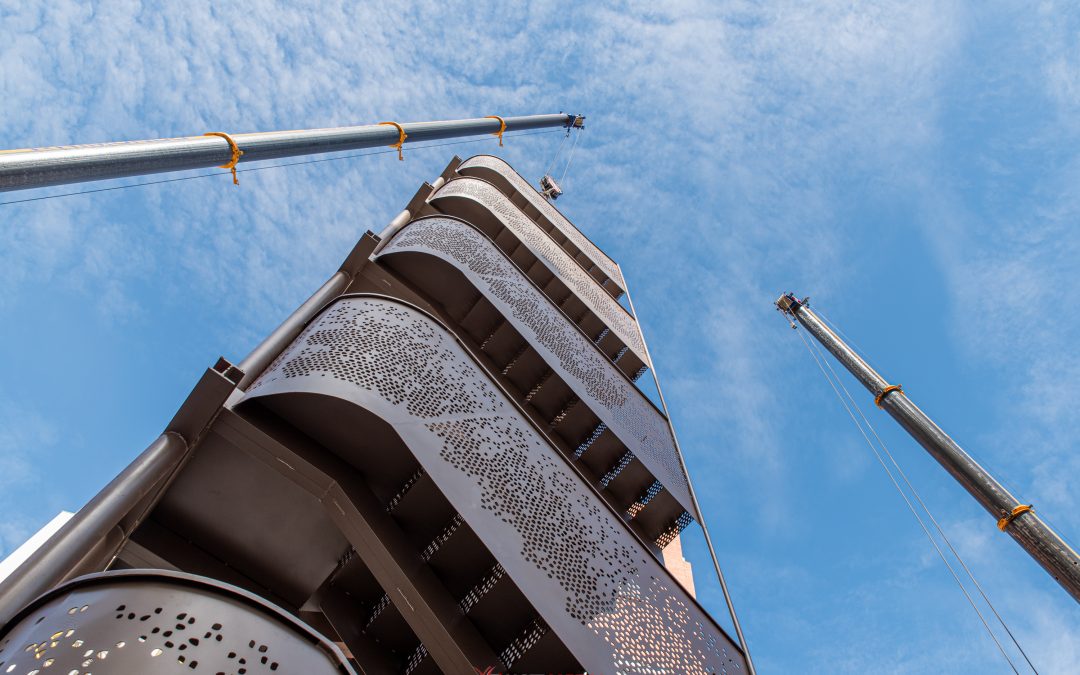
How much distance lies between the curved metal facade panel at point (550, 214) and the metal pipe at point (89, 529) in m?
17.3

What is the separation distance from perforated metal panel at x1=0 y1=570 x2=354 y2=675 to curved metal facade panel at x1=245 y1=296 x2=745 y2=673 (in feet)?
7.70

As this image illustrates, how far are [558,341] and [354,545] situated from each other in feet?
22.1

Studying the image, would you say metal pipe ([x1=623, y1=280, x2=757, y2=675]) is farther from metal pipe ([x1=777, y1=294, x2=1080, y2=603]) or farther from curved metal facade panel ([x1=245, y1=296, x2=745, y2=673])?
metal pipe ([x1=777, y1=294, x2=1080, y2=603])

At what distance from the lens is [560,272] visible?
1661 cm

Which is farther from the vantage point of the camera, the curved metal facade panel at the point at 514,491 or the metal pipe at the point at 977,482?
the metal pipe at the point at 977,482

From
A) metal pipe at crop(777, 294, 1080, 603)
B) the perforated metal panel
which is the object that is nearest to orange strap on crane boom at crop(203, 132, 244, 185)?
the perforated metal panel

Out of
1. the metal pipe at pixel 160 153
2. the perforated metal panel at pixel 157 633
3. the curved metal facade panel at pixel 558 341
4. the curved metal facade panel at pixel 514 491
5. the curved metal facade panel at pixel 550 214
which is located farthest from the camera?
the curved metal facade panel at pixel 550 214

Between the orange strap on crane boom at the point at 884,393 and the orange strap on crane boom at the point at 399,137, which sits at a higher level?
the orange strap on crane boom at the point at 399,137

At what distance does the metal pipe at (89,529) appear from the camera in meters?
4.13

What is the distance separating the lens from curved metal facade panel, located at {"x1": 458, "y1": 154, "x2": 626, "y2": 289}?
22312 millimetres

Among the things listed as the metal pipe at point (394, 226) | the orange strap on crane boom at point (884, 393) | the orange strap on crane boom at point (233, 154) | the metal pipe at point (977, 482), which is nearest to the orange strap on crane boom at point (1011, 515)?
the metal pipe at point (977, 482)

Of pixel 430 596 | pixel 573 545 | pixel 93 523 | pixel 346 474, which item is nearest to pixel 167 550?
pixel 93 523

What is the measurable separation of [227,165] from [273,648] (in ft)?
22.0

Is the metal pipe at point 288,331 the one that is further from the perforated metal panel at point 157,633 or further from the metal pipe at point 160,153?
the perforated metal panel at point 157,633
